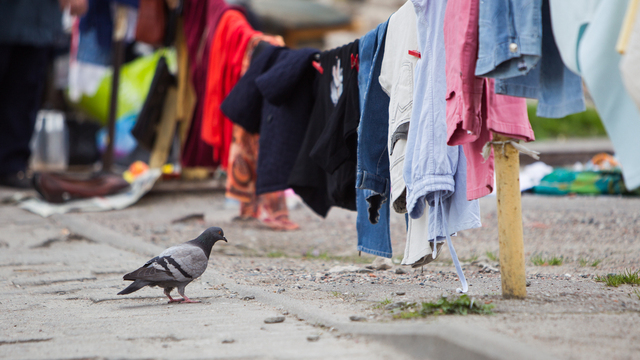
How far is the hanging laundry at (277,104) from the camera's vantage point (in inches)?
154

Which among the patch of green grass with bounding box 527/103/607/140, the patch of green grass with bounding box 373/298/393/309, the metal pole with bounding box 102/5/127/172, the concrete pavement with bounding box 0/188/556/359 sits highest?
the patch of green grass with bounding box 527/103/607/140

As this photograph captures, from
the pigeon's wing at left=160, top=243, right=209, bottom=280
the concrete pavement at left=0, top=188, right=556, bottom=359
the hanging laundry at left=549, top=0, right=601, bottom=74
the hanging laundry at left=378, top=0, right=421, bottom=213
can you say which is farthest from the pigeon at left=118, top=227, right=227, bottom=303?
the hanging laundry at left=549, top=0, right=601, bottom=74

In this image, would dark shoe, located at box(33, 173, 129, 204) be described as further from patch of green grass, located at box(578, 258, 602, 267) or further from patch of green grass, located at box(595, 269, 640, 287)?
patch of green grass, located at box(595, 269, 640, 287)

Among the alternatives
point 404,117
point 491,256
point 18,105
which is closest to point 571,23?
point 404,117

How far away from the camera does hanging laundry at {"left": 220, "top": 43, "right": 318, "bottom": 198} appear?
3.92m

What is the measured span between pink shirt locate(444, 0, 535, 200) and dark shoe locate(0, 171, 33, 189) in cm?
630

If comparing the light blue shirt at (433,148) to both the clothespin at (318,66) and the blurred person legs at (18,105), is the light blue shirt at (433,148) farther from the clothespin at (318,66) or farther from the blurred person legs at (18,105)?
the blurred person legs at (18,105)

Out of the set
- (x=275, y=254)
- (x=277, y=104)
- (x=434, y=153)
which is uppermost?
(x=277, y=104)

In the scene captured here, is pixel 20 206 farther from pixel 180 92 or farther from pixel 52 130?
pixel 52 130

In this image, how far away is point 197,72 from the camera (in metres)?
6.01

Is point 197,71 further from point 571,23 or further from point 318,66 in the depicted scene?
point 571,23

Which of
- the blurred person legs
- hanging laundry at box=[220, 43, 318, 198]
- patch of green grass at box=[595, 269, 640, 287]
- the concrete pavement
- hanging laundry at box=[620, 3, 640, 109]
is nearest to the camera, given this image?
hanging laundry at box=[620, 3, 640, 109]

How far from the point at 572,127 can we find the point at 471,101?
52.9 feet

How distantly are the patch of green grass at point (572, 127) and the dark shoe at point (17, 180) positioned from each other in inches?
522
